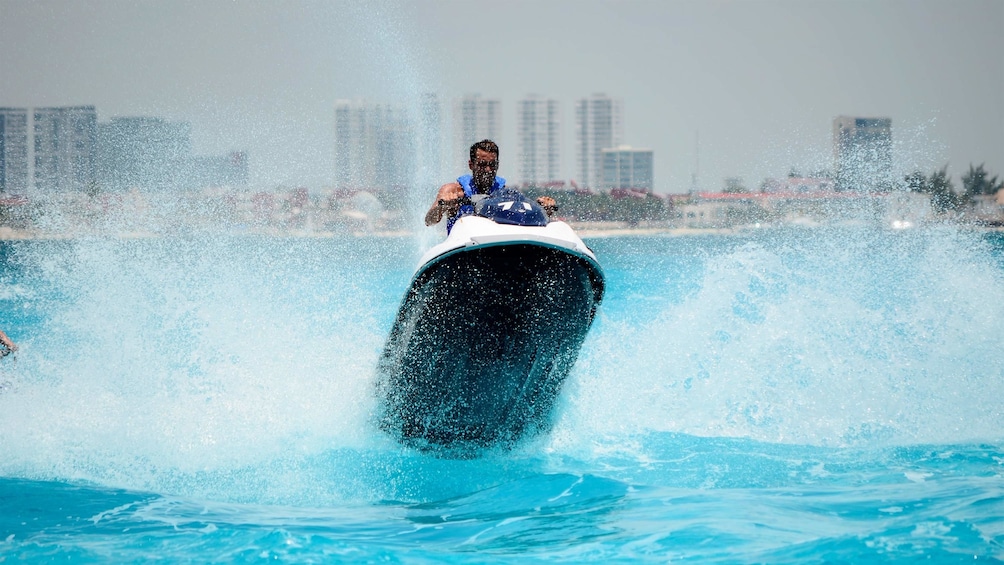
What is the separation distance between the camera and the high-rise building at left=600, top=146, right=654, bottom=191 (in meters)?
157

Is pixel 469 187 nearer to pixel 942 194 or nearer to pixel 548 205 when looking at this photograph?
pixel 548 205

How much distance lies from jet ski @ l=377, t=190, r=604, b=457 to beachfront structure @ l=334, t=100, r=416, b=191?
2625 cm

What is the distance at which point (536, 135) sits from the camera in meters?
175

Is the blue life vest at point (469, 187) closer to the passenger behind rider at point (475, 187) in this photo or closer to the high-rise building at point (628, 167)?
the passenger behind rider at point (475, 187)

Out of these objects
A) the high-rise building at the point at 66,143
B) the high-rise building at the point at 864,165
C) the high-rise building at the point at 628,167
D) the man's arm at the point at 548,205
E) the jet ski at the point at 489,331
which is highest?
the high-rise building at the point at 628,167

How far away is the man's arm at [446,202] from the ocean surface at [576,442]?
2.70ft

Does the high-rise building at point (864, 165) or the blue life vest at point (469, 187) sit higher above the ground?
the high-rise building at point (864, 165)

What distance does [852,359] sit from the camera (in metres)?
8.40

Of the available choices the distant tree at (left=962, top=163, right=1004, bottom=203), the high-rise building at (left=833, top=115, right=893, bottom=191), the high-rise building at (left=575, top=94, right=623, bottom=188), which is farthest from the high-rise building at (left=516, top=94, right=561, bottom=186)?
the high-rise building at (left=833, top=115, right=893, bottom=191)

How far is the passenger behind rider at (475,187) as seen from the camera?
611 centimetres

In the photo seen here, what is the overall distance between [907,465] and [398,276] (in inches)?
1072

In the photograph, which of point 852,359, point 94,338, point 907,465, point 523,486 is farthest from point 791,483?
point 94,338

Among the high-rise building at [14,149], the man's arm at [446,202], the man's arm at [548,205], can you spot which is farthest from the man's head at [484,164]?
the high-rise building at [14,149]

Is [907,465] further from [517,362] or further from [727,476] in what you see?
[517,362]
